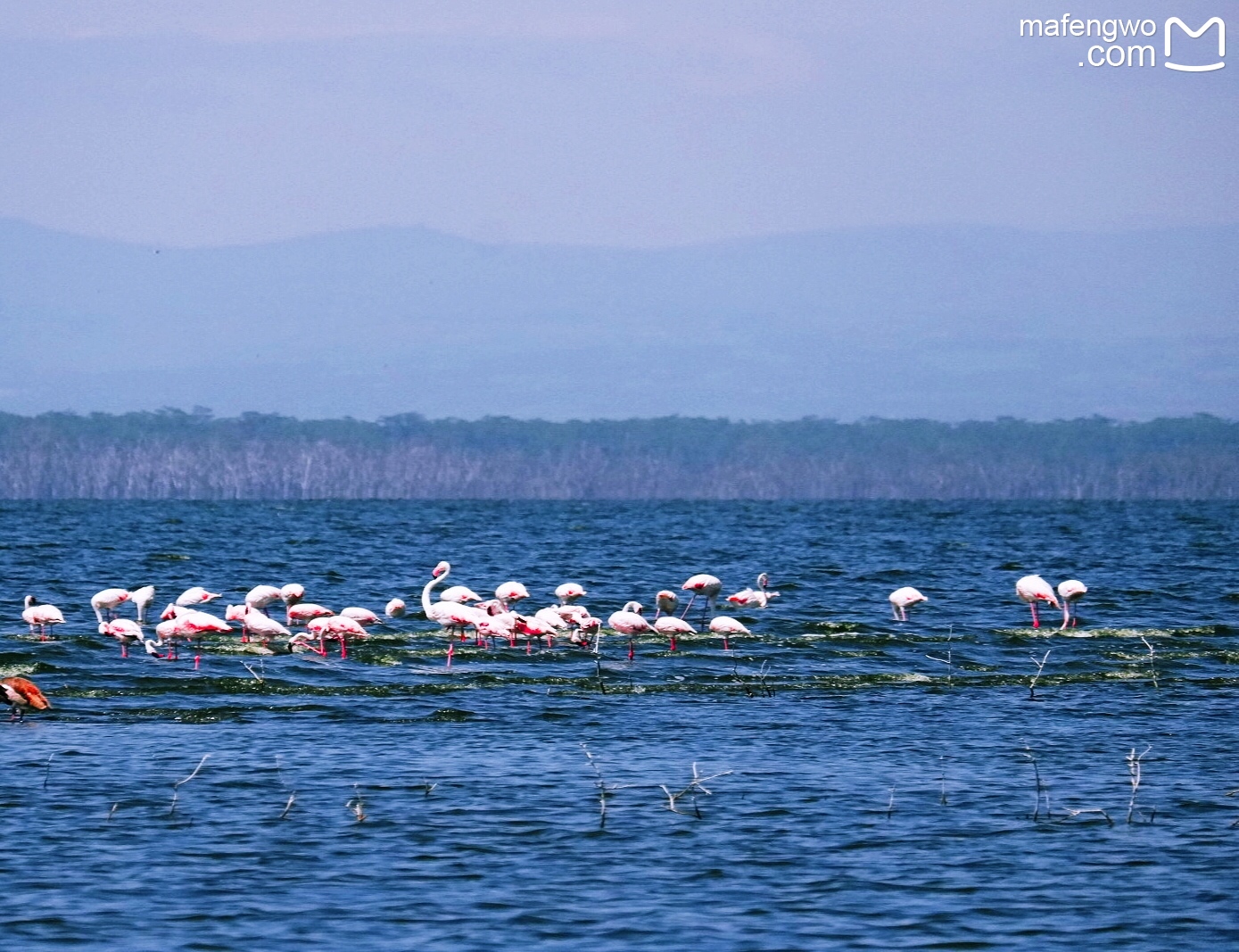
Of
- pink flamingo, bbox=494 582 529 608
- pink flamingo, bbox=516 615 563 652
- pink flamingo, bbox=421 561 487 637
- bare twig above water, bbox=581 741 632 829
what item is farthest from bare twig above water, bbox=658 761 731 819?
pink flamingo, bbox=494 582 529 608

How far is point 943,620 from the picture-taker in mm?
36062

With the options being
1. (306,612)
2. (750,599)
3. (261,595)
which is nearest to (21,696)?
(306,612)

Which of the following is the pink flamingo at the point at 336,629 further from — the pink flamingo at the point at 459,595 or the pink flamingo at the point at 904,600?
the pink flamingo at the point at 904,600

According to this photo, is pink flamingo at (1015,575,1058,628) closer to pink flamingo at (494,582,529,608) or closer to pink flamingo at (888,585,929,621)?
pink flamingo at (888,585,929,621)

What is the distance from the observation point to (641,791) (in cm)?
1661

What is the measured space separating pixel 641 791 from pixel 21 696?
8.70 m

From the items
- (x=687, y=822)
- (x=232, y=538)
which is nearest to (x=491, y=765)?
(x=687, y=822)

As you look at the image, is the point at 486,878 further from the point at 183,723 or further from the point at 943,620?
the point at 943,620

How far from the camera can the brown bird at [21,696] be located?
21328 mm

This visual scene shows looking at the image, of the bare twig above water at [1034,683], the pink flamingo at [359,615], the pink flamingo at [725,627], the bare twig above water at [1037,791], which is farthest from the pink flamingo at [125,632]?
the bare twig above water at [1037,791]

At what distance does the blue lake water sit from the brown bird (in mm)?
208

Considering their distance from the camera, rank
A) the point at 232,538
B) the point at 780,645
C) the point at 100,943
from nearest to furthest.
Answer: the point at 100,943
the point at 780,645
the point at 232,538

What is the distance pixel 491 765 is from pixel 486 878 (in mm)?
4650

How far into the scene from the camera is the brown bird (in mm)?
21328
